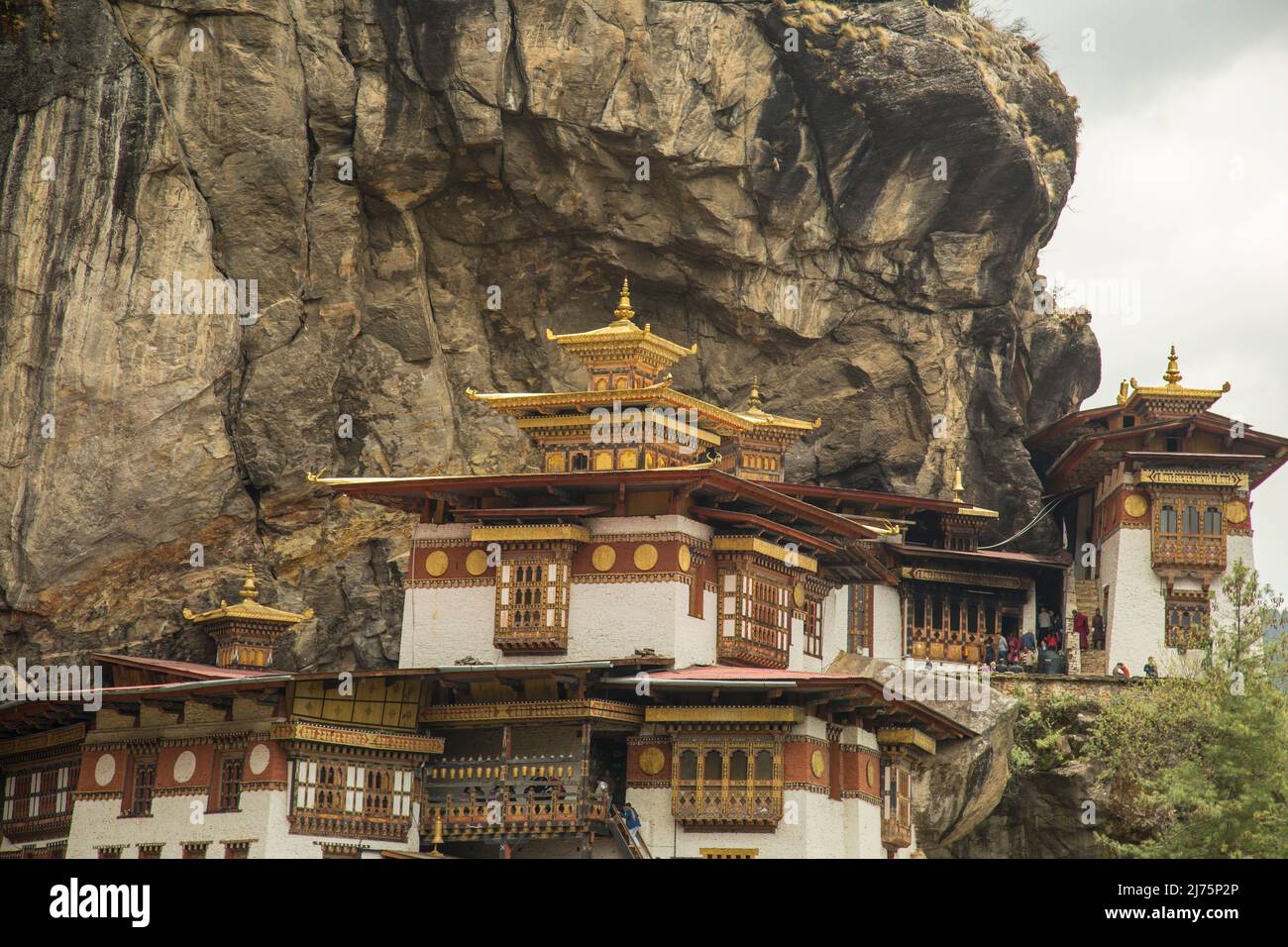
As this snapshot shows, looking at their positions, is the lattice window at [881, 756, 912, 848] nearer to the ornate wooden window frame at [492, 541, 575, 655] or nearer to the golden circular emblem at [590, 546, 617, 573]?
the golden circular emblem at [590, 546, 617, 573]

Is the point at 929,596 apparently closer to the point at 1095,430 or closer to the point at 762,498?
the point at 1095,430

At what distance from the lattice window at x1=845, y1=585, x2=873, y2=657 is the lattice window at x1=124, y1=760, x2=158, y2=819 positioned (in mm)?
21977

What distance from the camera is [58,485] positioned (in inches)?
1944

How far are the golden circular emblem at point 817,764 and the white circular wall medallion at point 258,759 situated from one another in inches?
436

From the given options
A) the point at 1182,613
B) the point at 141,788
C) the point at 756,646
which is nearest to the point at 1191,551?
the point at 1182,613

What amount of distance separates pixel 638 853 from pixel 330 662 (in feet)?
64.6

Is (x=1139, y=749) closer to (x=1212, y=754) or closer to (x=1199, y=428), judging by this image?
(x=1212, y=754)

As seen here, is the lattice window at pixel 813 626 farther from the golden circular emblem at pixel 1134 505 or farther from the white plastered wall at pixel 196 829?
the golden circular emblem at pixel 1134 505

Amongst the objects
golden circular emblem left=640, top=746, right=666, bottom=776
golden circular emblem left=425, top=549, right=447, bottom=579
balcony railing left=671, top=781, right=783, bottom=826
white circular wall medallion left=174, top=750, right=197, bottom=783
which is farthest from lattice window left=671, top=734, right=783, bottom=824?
white circular wall medallion left=174, top=750, right=197, bottom=783

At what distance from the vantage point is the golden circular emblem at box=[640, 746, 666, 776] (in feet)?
130

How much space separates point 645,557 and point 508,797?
6799mm

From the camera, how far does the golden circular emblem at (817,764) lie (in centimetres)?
3925

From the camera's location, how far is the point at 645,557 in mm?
42938

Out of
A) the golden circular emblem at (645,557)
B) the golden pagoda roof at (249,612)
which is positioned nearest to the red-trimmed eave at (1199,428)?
the golden circular emblem at (645,557)
